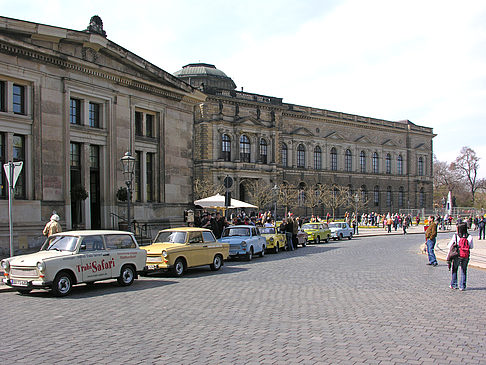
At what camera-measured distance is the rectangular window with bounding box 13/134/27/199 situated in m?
20.1

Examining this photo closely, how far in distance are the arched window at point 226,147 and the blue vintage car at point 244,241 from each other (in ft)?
136

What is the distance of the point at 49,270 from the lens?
38.6ft

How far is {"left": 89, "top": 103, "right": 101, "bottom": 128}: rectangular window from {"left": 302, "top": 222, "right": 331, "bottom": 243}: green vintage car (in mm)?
15256

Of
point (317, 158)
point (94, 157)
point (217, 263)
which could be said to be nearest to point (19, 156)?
point (94, 157)

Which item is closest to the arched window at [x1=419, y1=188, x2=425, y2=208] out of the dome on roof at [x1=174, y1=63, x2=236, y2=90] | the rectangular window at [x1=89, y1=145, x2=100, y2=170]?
the dome on roof at [x1=174, y1=63, x2=236, y2=90]

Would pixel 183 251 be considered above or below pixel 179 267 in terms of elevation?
above

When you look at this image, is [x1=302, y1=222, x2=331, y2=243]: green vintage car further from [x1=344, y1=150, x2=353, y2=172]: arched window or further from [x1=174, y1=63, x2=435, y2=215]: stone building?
[x1=344, y1=150, x2=353, y2=172]: arched window

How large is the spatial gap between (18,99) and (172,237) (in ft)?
30.0

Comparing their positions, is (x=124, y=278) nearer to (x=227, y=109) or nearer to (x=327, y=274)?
(x=327, y=274)

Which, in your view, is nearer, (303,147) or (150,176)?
(150,176)

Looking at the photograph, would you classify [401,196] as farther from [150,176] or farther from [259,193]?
[150,176]

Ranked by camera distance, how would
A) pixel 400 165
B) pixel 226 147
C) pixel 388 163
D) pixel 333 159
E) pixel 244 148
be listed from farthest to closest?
pixel 400 165 < pixel 388 163 < pixel 333 159 < pixel 244 148 < pixel 226 147

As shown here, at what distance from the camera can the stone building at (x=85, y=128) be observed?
65.6 feet

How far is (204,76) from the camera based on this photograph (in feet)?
230
